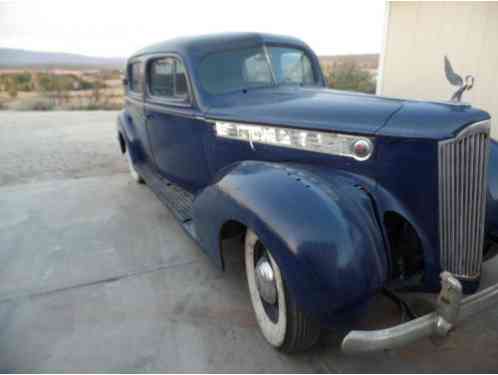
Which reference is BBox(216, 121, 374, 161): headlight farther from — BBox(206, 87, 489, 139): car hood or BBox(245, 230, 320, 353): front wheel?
BBox(245, 230, 320, 353): front wheel

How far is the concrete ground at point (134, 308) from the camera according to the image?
190cm

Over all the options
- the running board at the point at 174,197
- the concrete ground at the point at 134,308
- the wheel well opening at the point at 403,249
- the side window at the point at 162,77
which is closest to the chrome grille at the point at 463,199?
the wheel well opening at the point at 403,249

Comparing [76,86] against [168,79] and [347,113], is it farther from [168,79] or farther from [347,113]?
[347,113]

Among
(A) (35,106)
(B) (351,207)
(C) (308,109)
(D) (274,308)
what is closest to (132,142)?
(C) (308,109)

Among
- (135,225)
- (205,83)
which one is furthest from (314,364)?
(135,225)

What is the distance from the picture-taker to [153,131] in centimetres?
372

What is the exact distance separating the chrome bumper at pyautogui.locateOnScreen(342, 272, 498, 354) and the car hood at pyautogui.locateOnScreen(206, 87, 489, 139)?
0.70 meters

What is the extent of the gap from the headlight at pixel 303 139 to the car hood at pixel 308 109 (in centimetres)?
4

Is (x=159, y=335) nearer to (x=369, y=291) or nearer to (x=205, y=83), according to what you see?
(x=369, y=291)

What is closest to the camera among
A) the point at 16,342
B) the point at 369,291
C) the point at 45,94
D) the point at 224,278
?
the point at 369,291

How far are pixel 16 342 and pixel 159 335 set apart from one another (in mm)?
849

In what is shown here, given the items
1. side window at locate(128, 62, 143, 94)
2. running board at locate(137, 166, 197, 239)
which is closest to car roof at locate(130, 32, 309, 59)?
side window at locate(128, 62, 143, 94)

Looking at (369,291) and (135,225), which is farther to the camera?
(135,225)

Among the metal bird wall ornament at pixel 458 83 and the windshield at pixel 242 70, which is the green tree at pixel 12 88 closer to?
the windshield at pixel 242 70
